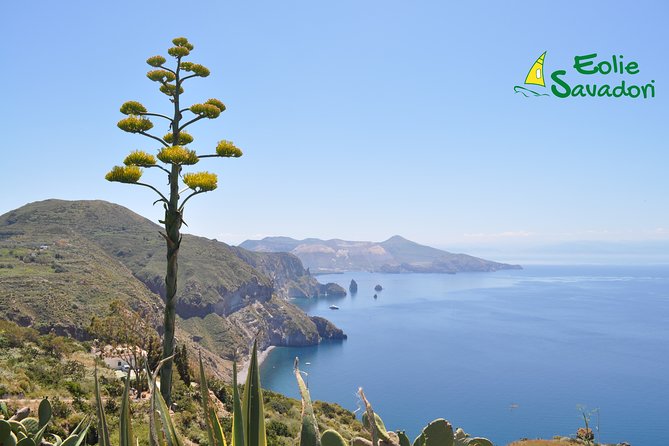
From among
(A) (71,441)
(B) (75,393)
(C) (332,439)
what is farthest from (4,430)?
(B) (75,393)

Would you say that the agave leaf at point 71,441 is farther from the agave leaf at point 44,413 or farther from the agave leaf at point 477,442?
the agave leaf at point 477,442

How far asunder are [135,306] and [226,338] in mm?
48966

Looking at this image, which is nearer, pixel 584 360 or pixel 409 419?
pixel 409 419

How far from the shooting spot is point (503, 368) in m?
84.5

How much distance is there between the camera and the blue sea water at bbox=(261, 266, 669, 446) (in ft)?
205

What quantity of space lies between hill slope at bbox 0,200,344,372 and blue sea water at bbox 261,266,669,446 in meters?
15.7

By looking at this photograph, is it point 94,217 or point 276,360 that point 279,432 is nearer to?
point 276,360

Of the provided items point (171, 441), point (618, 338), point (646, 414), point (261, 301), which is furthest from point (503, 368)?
point (171, 441)

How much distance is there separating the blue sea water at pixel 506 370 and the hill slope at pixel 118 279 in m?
15.7

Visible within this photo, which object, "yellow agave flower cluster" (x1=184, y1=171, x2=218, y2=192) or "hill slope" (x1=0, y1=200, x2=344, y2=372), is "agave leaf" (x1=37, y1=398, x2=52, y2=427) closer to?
"yellow agave flower cluster" (x1=184, y1=171, x2=218, y2=192)

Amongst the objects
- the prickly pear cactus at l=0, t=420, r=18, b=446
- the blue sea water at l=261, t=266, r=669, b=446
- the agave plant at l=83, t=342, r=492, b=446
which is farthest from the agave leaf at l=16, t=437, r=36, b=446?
the blue sea water at l=261, t=266, r=669, b=446

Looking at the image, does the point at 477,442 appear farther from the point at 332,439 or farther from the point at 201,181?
the point at 201,181

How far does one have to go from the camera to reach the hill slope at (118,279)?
50844 millimetres

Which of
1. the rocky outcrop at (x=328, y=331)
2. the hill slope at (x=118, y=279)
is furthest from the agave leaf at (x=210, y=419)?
the rocky outcrop at (x=328, y=331)
